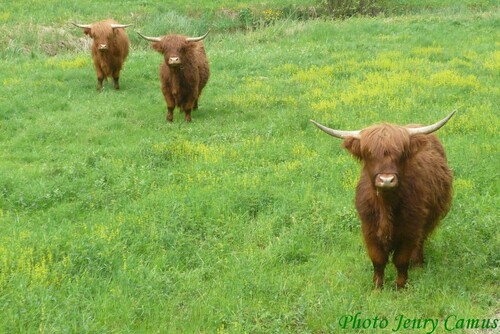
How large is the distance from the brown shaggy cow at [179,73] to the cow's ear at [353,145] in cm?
638

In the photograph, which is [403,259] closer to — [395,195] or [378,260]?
[378,260]

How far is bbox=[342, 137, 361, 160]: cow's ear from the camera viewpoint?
5207 millimetres

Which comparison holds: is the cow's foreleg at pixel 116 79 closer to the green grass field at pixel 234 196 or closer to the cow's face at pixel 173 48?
the green grass field at pixel 234 196

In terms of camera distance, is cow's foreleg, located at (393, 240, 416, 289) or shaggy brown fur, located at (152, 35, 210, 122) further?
shaggy brown fur, located at (152, 35, 210, 122)

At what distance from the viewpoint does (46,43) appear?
19.8 metres

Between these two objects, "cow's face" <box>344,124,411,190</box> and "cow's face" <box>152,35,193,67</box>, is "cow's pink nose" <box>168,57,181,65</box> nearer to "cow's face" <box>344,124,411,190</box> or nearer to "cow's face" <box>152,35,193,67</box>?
"cow's face" <box>152,35,193,67</box>

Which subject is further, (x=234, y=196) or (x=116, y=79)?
(x=116, y=79)

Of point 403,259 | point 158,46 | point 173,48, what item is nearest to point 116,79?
point 158,46

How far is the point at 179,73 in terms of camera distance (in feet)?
37.7

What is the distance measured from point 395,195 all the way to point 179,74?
7072 mm

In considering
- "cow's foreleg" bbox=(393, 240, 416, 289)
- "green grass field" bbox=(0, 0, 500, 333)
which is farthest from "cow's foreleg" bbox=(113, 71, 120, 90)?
"cow's foreleg" bbox=(393, 240, 416, 289)

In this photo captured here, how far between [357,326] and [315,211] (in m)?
2.24

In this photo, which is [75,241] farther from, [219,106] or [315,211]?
[219,106]

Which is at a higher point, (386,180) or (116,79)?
(386,180)
